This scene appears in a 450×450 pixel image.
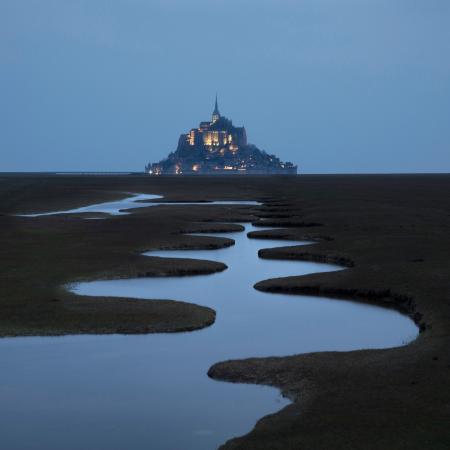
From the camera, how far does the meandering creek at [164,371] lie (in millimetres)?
14234

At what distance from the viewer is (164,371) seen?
18250mm

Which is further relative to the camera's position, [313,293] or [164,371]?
[313,293]

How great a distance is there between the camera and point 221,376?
17422 mm

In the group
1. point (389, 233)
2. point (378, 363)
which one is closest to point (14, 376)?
point (378, 363)

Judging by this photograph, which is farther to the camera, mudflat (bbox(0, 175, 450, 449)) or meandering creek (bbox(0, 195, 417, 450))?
meandering creek (bbox(0, 195, 417, 450))

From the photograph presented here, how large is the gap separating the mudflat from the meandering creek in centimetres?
78

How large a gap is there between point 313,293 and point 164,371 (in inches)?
446

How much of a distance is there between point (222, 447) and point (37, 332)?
10123mm

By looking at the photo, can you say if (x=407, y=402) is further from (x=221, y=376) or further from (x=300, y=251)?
(x=300, y=251)

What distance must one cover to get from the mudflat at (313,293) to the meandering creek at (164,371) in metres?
0.78

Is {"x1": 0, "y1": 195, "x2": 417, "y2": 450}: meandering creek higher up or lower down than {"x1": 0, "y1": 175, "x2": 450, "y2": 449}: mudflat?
lower down

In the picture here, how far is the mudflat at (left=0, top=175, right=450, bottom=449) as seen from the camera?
43.7ft

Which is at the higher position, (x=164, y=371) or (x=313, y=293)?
(x=313, y=293)

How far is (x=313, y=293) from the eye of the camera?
2830 cm
